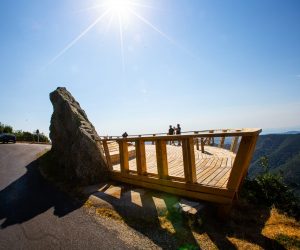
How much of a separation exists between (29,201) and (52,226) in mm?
2599

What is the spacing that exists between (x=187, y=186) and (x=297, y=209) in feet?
12.7

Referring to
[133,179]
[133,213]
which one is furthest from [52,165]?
[133,213]

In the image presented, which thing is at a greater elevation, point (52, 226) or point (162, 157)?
point (162, 157)

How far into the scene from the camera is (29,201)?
25.1 feet

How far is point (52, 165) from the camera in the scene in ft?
41.5

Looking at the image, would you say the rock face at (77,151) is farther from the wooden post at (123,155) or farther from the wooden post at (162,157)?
the wooden post at (162,157)

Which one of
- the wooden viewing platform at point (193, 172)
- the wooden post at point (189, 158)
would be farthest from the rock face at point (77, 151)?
the wooden post at point (189, 158)

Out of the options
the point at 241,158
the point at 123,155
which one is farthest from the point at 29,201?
the point at 241,158

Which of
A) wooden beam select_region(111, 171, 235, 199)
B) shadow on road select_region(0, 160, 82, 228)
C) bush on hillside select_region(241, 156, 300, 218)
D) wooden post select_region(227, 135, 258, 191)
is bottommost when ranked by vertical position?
bush on hillside select_region(241, 156, 300, 218)

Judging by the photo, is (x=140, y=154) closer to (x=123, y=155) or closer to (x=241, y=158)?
(x=123, y=155)

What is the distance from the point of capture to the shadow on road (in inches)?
254

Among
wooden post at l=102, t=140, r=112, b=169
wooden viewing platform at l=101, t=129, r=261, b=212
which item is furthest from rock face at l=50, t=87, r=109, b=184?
wooden viewing platform at l=101, t=129, r=261, b=212

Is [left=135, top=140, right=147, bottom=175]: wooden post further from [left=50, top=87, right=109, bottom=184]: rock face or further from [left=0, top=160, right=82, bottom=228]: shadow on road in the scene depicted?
[left=0, top=160, right=82, bottom=228]: shadow on road

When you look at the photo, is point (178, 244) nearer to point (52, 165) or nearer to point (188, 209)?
point (188, 209)
